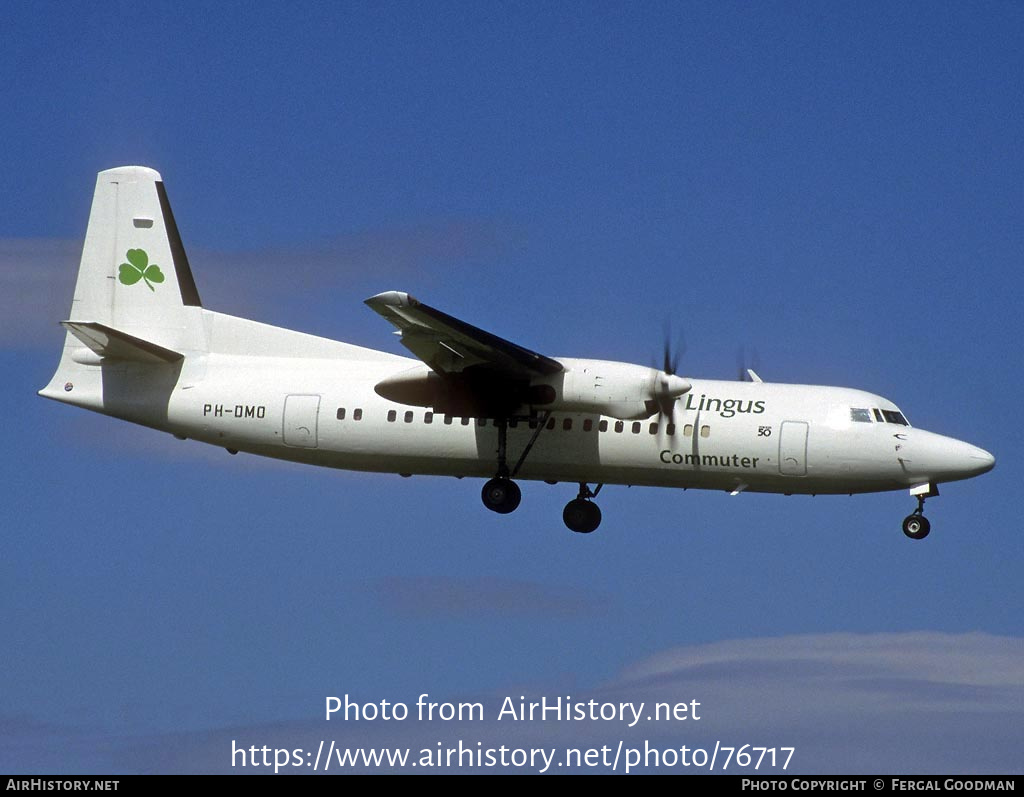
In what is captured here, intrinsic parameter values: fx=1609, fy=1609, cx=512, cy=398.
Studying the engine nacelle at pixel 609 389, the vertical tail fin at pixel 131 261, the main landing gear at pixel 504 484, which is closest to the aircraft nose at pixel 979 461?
the engine nacelle at pixel 609 389

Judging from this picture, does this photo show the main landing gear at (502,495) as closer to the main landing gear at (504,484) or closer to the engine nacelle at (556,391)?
the main landing gear at (504,484)

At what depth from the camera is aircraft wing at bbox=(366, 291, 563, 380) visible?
955 inches

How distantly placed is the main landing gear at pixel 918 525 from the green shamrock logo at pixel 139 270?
1380cm

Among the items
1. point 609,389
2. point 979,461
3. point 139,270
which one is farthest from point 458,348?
point 979,461

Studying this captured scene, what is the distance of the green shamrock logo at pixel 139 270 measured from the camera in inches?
1150

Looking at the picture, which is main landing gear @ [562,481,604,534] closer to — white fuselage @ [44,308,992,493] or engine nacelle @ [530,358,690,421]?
white fuselage @ [44,308,992,493]

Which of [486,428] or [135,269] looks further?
[135,269]

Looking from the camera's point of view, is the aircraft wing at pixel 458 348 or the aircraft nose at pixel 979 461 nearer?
the aircraft wing at pixel 458 348

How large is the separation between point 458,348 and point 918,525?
7829 millimetres

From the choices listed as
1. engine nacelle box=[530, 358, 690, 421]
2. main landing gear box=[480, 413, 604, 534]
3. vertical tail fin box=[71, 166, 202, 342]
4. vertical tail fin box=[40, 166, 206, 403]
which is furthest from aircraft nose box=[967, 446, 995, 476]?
vertical tail fin box=[71, 166, 202, 342]

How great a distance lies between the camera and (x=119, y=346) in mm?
27375

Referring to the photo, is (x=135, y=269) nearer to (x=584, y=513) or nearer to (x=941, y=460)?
(x=584, y=513)

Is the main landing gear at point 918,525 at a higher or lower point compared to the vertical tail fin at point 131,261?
lower
